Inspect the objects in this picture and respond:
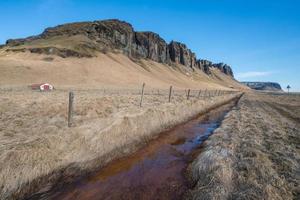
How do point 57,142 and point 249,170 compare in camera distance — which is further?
point 57,142

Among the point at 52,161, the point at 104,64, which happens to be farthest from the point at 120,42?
the point at 52,161

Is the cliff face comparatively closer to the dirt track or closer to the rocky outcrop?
the rocky outcrop

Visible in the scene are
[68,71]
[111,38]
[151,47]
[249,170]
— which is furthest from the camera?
[151,47]

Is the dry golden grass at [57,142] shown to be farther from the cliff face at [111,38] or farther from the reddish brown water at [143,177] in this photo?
the cliff face at [111,38]

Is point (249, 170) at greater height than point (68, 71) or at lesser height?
lesser

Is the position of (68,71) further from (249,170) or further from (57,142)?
(249,170)

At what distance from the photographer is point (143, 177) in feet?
26.2

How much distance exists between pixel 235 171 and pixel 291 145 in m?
4.67

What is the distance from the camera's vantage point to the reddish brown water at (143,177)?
6.75 metres

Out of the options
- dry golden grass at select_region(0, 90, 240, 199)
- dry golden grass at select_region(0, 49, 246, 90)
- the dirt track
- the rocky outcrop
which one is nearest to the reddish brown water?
dry golden grass at select_region(0, 90, 240, 199)

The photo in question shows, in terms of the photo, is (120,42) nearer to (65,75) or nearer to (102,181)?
(65,75)

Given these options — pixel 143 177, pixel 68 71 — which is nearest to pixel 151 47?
pixel 68 71

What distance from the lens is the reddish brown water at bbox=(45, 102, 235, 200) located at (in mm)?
6749

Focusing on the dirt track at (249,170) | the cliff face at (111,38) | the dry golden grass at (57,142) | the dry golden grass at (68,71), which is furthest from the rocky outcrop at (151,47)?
the dirt track at (249,170)
